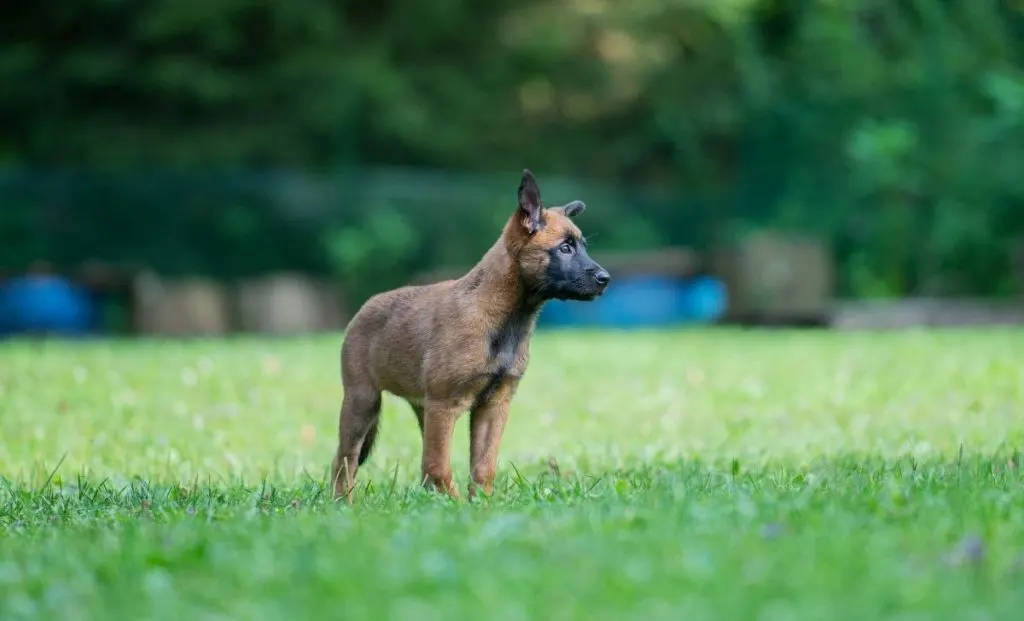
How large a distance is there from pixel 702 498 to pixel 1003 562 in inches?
58.0

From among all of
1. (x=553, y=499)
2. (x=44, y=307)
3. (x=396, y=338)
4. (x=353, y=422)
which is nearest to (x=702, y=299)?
(x=44, y=307)

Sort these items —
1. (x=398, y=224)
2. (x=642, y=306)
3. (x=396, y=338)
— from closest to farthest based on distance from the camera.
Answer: (x=396, y=338)
(x=398, y=224)
(x=642, y=306)

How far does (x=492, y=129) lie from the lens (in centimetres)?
2506

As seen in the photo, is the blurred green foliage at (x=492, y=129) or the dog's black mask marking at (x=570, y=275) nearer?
the dog's black mask marking at (x=570, y=275)

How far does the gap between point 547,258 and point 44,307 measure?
1464 cm

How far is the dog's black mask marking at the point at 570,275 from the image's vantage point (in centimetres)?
598

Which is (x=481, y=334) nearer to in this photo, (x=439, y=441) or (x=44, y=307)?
(x=439, y=441)

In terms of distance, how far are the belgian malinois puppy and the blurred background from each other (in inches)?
449

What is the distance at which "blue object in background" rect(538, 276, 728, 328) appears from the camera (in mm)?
20547

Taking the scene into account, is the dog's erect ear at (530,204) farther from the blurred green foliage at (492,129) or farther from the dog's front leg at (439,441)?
the blurred green foliage at (492,129)

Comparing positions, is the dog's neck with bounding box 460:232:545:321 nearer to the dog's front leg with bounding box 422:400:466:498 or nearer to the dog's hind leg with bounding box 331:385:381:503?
the dog's front leg with bounding box 422:400:466:498

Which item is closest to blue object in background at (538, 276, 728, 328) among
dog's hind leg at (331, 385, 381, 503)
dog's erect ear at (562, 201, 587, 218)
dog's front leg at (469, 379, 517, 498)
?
dog's erect ear at (562, 201, 587, 218)

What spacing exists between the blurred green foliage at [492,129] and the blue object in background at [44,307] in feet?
1.27

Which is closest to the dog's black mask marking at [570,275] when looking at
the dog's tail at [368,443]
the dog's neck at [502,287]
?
the dog's neck at [502,287]
